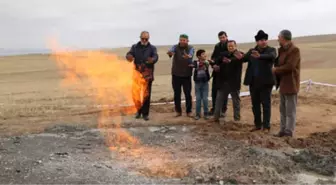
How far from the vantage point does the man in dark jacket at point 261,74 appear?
850 centimetres

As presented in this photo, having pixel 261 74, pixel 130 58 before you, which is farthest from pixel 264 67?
pixel 130 58

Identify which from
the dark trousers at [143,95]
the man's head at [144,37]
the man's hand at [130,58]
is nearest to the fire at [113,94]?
the dark trousers at [143,95]

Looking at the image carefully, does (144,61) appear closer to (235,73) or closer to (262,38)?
(235,73)

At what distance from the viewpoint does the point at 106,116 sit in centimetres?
1066

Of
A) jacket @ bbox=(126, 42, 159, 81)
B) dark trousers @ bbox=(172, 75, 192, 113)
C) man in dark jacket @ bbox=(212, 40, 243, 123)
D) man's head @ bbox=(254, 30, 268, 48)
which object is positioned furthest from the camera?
dark trousers @ bbox=(172, 75, 192, 113)

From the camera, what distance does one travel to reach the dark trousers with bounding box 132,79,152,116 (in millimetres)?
10141

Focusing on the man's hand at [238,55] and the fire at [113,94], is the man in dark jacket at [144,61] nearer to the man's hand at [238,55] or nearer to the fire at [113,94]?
the fire at [113,94]

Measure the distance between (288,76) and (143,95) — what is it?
3.58 metres

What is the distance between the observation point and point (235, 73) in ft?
31.4

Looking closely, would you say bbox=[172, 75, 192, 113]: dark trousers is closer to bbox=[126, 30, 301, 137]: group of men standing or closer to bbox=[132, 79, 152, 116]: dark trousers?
bbox=[126, 30, 301, 137]: group of men standing

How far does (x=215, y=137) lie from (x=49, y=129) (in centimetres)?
356

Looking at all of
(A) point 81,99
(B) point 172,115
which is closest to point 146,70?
(B) point 172,115

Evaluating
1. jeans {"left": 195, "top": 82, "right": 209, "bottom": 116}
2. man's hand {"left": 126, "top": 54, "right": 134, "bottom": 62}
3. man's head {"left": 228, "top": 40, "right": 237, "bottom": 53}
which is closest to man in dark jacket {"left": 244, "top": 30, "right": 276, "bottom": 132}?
man's head {"left": 228, "top": 40, "right": 237, "bottom": 53}

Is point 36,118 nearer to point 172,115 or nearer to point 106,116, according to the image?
point 106,116
